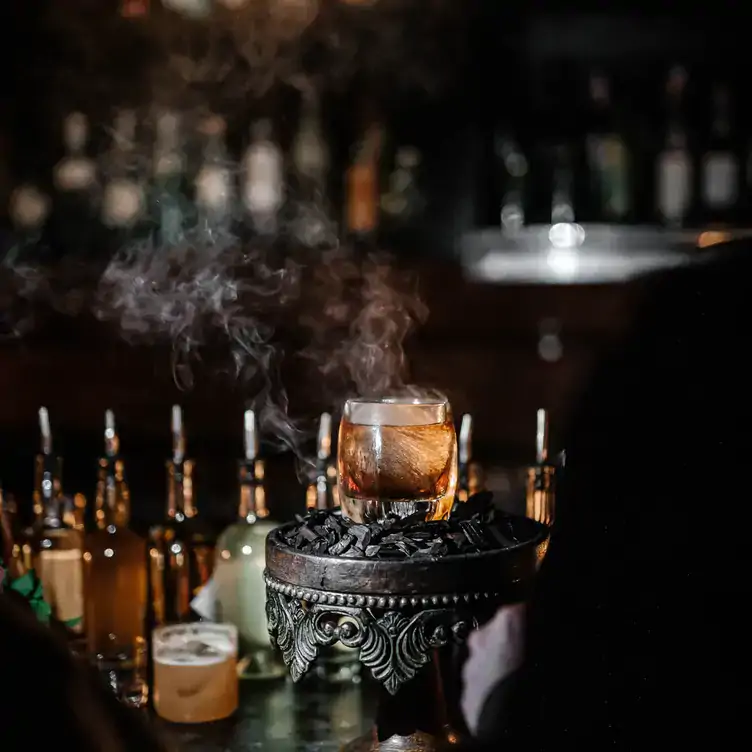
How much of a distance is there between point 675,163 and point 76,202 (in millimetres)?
1926

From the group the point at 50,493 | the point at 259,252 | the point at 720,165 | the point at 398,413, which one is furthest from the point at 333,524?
the point at 720,165

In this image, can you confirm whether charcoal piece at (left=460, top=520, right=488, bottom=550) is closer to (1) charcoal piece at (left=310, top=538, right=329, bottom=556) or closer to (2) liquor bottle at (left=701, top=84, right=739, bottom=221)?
(1) charcoal piece at (left=310, top=538, right=329, bottom=556)

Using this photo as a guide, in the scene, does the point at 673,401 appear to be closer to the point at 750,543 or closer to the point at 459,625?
the point at 750,543

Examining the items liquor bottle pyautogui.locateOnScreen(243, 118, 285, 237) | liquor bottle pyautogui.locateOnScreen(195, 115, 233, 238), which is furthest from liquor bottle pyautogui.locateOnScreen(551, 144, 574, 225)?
liquor bottle pyautogui.locateOnScreen(195, 115, 233, 238)

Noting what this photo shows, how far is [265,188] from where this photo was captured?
10.6 ft

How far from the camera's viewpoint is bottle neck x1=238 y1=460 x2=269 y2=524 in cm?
158

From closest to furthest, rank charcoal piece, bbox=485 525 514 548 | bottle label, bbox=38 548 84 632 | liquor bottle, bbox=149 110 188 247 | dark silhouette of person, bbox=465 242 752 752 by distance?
1. dark silhouette of person, bbox=465 242 752 752
2. charcoal piece, bbox=485 525 514 548
3. bottle label, bbox=38 548 84 632
4. liquor bottle, bbox=149 110 188 247

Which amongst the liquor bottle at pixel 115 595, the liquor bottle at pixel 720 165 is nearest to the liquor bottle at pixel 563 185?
the liquor bottle at pixel 720 165

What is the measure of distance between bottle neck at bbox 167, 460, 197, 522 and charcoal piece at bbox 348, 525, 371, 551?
52 cm

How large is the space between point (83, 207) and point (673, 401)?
2.61 m

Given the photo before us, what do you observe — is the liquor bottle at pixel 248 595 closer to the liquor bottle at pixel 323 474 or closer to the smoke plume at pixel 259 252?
the liquor bottle at pixel 323 474

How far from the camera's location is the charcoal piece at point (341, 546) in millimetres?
1138

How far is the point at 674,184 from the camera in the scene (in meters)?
3.24

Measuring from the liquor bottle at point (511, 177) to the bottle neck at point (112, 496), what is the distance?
201 centimetres
